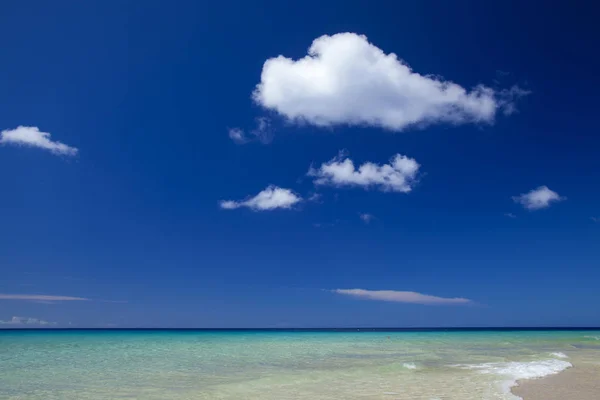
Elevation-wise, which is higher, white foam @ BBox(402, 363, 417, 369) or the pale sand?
the pale sand

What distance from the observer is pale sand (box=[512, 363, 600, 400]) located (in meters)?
12.3

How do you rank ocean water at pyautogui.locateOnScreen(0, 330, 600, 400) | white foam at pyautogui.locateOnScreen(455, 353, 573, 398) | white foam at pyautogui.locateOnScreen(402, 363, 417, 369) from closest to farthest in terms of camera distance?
ocean water at pyautogui.locateOnScreen(0, 330, 600, 400)
white foam at pyautogui.locateOnScreen(455, 353, 573, 398)
white foam at pyautogui.locateOnScreen(402, 363, 417, 369)

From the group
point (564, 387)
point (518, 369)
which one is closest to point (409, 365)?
point (518, 369)

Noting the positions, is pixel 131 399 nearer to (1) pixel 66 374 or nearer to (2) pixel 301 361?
(1) pixel 66 374

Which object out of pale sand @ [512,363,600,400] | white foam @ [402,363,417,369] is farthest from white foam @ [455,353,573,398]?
white foam @ [402,363,417,369]

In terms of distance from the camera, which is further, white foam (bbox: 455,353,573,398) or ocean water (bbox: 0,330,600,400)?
white foam (bbox: 455,353,573,398)

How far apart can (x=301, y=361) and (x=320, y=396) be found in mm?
10667

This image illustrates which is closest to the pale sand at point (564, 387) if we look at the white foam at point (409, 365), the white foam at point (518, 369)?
the white foam at point (518, 369)

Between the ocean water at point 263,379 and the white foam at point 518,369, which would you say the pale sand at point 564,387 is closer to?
the white foam at point 518,369

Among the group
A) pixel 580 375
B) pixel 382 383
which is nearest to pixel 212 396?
pixel 382 383

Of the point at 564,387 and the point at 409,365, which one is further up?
the point at 564,387

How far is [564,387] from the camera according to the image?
13789 mm

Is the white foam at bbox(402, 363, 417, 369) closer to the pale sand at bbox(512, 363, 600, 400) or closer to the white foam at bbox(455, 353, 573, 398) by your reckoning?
the white foam at bbox(455, 353, 573, 398)

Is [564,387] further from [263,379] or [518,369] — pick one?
[263,379]
